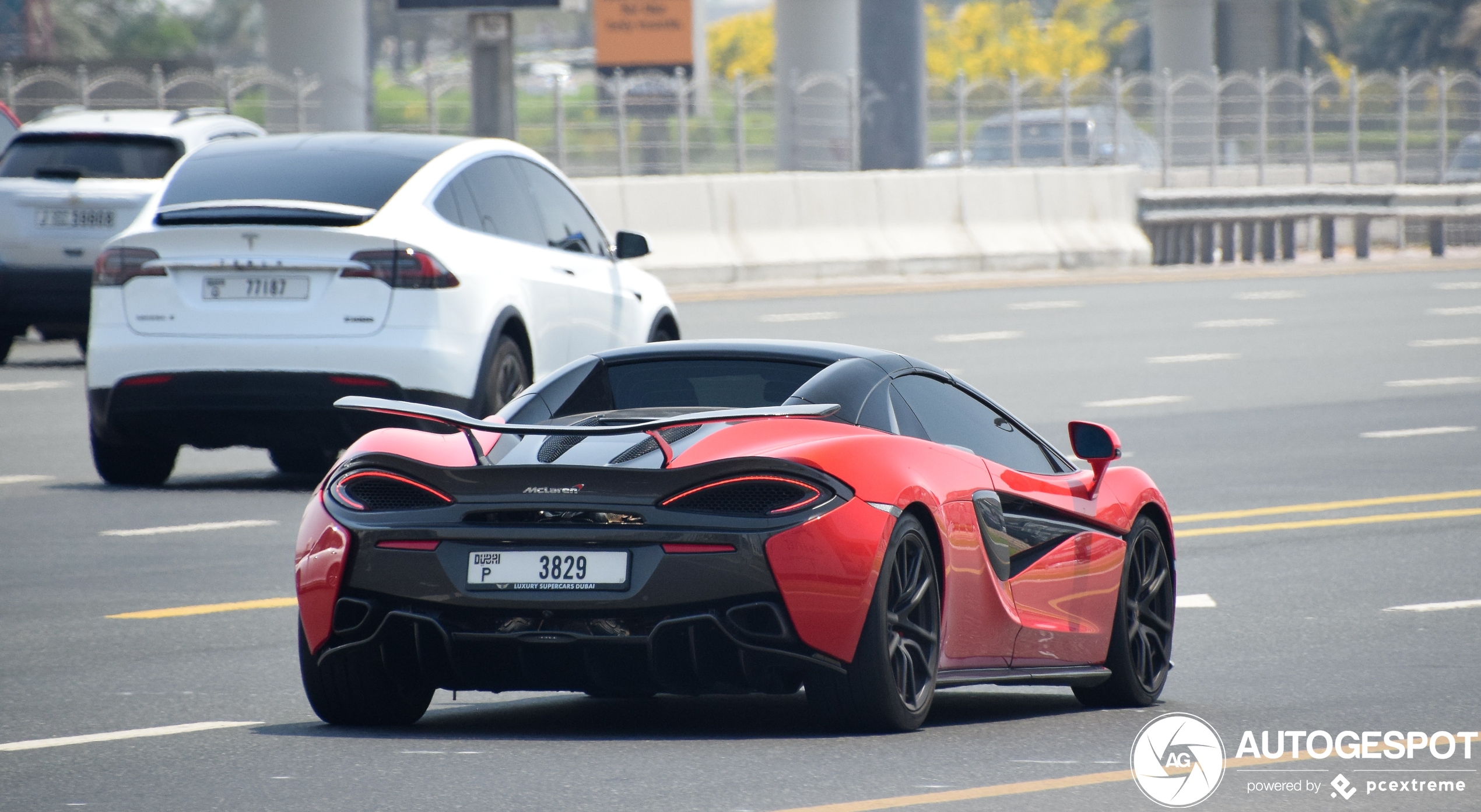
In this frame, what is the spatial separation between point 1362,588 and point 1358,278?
21.3m

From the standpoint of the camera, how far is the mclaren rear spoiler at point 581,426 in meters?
6.52

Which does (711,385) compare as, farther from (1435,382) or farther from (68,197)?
(1435,382)

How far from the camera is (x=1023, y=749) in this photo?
6.65 meters

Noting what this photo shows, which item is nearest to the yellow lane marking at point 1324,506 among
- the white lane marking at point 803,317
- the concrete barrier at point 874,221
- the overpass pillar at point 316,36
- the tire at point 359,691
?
the tire at point 359,691

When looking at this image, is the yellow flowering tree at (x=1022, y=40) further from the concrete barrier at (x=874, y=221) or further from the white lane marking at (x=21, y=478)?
the white lane marking at (x=21, y=478)

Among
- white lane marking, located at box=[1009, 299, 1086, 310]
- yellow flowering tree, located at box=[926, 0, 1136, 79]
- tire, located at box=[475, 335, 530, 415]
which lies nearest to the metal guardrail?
white lane marking, located at box=[1009, 299, 1086, 310]

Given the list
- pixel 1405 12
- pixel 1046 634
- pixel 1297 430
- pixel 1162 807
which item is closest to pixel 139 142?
pixel 1297 430

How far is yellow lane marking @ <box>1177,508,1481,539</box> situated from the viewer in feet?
39.1

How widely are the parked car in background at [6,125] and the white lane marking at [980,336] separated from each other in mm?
8810

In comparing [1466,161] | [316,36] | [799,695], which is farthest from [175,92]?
[799,695]

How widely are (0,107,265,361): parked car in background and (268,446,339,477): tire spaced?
4.72 metres

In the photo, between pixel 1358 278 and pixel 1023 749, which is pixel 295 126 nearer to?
pixel 1358 278

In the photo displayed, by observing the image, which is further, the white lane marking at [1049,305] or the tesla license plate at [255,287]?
the white lane marking at [1049,305]

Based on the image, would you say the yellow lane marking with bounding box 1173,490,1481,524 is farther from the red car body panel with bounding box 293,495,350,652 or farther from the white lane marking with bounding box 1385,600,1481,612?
the red car body panel with bounding box 293,495,350,652
